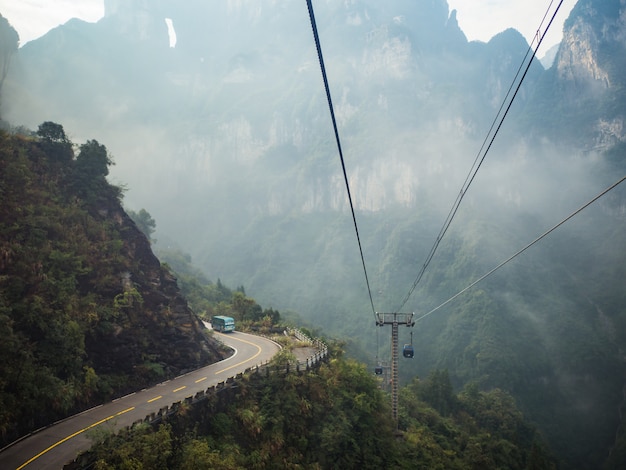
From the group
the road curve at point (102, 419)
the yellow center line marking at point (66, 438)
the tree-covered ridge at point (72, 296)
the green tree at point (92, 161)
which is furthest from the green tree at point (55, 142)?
the yellow center line marking at point (66, 438)

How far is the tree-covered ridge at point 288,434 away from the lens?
12.8 meters

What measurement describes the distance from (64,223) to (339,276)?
5805 inches

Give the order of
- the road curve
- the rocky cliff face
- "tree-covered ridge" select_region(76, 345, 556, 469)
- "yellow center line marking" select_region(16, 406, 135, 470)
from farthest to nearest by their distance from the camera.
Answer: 1. the rocky cliff face
2. "tree-covered ridge" select_region(76, 345, 556, 469)
3. the road curve
4. "yellow center line marking" select_region(16, 406, 135, 470)

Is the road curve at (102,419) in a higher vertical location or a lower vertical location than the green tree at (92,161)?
lower

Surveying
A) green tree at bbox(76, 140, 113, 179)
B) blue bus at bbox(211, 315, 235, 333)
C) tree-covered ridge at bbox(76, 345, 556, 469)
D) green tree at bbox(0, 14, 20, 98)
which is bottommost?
tree-covered ridge at bbox(76, 345, 556, 469)

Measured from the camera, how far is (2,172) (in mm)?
20266

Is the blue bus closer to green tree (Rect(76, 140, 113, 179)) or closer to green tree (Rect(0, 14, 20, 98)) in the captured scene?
green tree (Rect(76, 140, 113, 179))

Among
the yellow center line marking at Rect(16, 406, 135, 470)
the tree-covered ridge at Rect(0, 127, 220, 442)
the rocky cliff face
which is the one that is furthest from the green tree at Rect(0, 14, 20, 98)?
the yellow center line marking at Rect(16, 406, 135, 470)

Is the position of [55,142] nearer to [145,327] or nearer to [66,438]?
[145,327]

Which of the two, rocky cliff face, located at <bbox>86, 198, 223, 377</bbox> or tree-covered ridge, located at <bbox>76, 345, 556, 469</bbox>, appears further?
rocky cliff face, located at <bbox>86, 198, 223, 377</bbox>

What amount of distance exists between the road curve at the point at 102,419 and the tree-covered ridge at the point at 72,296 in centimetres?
63

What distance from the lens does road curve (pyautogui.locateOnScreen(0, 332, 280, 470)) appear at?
12.0m

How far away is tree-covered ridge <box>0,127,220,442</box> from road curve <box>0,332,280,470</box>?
63 cm

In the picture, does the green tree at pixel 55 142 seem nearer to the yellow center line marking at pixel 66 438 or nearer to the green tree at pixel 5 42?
the yellow center line marking at pixel 66 438
